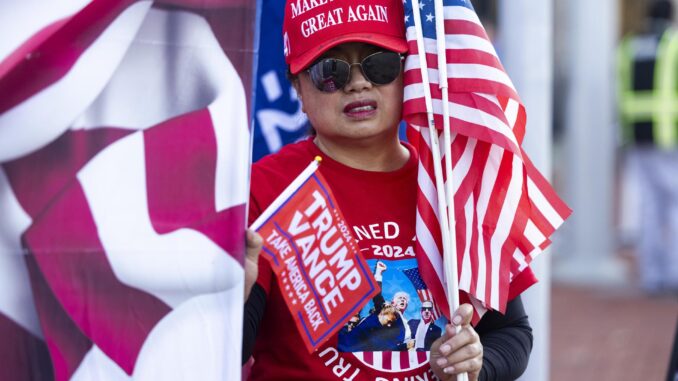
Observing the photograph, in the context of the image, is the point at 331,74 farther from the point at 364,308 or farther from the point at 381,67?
the point at 364,308

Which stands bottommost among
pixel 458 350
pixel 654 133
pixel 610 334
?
pixel 610 334

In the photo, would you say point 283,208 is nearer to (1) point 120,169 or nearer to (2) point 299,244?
(2) point 299,244

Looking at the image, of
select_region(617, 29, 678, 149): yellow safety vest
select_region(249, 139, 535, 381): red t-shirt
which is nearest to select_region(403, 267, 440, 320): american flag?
select_region(249, 139, 535, 381): red t-shirt

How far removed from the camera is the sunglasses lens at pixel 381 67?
120 inches

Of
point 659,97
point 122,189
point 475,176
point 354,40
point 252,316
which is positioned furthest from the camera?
point 659,97

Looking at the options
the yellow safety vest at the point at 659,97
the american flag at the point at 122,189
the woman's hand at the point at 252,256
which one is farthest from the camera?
the yellow safety vest at the point at 659,97

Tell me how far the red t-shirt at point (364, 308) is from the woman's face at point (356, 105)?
0.32 ft

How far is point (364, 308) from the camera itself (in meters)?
3.01

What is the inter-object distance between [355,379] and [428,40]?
31.6 inches

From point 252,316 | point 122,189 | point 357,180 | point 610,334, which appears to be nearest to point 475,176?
point 357,180

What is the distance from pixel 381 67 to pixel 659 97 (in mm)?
7832

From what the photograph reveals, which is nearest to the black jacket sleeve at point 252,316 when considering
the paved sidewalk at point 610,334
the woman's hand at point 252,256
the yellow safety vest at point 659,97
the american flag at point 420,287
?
the woman's hand at point 252,256

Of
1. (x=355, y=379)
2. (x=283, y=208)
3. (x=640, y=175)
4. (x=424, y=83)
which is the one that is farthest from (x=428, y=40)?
(x=640, y=175)

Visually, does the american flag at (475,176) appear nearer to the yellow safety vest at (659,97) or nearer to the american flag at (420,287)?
the american flag at (420,287)
